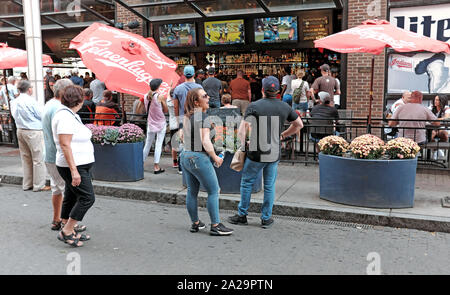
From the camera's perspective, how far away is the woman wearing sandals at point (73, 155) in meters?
4.76

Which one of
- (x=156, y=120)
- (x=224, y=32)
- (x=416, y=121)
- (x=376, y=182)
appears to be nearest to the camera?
(x=376, y=182)

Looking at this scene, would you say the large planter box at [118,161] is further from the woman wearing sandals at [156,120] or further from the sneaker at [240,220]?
the sneaker at [240,220]

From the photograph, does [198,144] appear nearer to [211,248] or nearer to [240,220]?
[211,248]

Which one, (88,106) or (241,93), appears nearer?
(88,106)

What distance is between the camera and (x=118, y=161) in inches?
311

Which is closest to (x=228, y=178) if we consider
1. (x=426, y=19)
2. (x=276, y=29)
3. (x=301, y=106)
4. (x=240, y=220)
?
(x=240, y=220)

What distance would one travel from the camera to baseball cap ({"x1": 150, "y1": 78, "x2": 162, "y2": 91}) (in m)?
7.91

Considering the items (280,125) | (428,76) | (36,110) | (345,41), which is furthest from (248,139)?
(428,76)

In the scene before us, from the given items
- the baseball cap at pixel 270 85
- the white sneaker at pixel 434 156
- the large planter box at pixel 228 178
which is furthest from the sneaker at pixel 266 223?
the white sneaker at pixel 434 156

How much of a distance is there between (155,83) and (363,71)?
18.8 feet

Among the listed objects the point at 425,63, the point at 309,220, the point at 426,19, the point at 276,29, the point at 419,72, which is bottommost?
the point at 309,220

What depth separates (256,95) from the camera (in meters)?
14.5

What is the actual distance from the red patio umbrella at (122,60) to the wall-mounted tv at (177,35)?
20.6 ft

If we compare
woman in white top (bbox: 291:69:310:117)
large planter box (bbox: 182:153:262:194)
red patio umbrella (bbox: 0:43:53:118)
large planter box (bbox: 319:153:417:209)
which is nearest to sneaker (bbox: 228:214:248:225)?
large planter box (bbox: 182:153:262:194)
